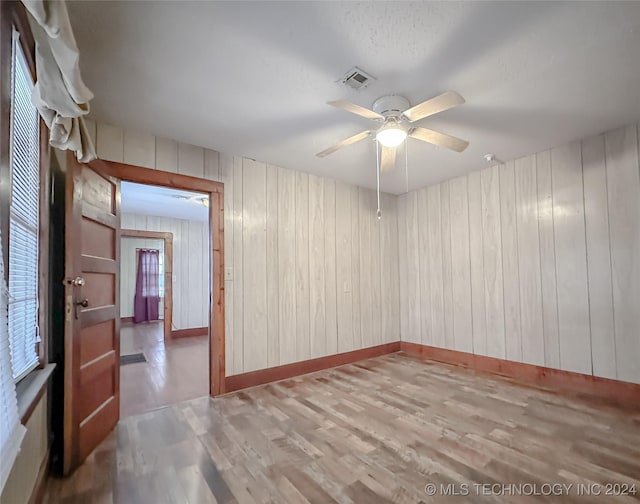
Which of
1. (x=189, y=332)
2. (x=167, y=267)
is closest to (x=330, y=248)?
(x=167, y=267)

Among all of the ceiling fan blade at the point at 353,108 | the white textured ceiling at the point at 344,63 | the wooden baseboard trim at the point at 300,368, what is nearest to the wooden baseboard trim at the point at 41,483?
the wooden baseboard trim at the point at 300,368

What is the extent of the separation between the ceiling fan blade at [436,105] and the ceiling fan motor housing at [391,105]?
0.16 m

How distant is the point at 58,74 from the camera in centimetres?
128

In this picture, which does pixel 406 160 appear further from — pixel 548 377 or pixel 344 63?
pixel 548 377

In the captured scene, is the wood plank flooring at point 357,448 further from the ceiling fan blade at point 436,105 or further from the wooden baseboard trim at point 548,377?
the ceiling fan blade at point 436,105

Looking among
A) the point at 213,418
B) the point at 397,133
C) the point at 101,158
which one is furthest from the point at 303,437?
the point at 101,158

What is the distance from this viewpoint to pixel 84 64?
6.02 feet

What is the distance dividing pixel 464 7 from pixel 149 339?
22.4 feet

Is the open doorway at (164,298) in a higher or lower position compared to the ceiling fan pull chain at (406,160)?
lower

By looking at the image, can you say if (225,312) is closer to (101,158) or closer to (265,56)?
(101,158)

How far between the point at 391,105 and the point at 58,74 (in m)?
1.88

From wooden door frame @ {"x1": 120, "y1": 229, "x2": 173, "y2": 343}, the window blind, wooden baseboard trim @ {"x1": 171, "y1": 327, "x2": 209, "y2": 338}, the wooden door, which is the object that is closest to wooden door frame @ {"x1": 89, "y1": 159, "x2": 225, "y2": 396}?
the wooden door

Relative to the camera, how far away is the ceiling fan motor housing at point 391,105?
218 cm

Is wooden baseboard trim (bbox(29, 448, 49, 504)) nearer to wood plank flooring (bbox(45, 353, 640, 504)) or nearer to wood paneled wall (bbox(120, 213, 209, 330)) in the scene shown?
wood plank flooring (bbox(45, 353, 640, 504))
